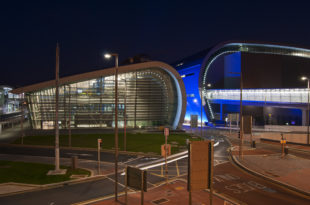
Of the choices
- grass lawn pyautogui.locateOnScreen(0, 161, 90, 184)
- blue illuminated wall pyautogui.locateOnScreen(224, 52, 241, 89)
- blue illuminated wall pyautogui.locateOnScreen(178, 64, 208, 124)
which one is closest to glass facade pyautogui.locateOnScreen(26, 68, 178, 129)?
blue illuminated wall pyautogui.locateOnScreen(178, 64, 208, 124)

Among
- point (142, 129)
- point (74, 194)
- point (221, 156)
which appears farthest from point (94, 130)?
point (74, 194)

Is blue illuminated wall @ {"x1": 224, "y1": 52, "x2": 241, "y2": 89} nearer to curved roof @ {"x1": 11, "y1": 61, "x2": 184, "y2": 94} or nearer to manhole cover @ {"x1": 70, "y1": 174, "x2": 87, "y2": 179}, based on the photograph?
curved roof @ {"x1": 11, "y1": 61, "x2": 184, "y2": 94}

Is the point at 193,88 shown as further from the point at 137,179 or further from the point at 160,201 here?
the point at 137,179

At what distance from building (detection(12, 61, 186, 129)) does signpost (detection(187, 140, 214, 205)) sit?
33.5 meters

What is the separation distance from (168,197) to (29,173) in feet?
34.9

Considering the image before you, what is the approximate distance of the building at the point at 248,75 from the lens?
6225cm

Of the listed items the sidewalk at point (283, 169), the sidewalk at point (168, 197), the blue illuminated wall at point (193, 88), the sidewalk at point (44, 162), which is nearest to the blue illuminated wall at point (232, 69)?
the blue illuminated wall at point (193, 88)

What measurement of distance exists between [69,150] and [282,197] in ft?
74.0

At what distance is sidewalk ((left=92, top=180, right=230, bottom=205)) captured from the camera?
443 inches

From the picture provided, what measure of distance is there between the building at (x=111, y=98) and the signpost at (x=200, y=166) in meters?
33.5

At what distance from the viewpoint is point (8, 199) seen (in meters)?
12.0

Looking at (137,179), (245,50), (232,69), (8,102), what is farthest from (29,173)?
(8,102)

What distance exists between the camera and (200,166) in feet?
26.4

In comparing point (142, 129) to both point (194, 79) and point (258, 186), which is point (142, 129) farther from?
point (258, 186)
